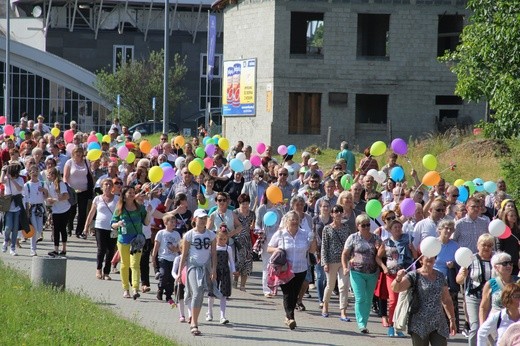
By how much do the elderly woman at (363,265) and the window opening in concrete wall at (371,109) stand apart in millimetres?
32891

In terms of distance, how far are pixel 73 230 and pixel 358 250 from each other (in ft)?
37.4

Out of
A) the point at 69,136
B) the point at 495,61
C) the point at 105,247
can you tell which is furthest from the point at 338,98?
the point at 105,247

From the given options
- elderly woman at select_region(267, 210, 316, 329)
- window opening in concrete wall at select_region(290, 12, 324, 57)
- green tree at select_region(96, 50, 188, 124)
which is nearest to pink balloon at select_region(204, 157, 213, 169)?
elderly woman at select_region(267, 210, 316, 329)

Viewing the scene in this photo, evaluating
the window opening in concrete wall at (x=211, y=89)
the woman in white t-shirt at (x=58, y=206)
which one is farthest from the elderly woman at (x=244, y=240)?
the window opening in concrete wall at (x=211, y=89)

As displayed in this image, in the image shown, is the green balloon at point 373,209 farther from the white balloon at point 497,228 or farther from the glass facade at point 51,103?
the glass facade at point 51,103

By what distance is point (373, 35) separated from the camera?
49250 mm

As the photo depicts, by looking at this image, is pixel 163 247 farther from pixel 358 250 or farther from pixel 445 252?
pixel 445 252

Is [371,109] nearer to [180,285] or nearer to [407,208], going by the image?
[407,208]

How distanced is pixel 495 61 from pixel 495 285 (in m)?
12.0

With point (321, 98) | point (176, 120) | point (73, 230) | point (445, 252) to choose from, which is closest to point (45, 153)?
point (73, 230)

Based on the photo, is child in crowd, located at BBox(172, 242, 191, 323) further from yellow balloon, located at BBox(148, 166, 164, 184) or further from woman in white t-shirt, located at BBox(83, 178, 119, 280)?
yellow balloon, located at BBox(148, 166, 164, 184)

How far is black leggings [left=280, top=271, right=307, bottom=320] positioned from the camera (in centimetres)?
1541

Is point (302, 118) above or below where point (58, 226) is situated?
above

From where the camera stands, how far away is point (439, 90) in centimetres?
4706
